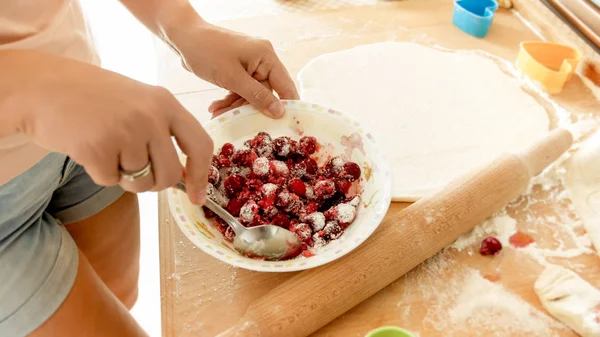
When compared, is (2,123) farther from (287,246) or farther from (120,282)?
(120,282)

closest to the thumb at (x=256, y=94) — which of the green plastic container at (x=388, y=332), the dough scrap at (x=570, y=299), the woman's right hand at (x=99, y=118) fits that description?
the woman's right hand at (x=99, y=118)

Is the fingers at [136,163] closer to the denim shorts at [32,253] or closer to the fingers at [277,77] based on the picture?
the denim shorts at [32,253]

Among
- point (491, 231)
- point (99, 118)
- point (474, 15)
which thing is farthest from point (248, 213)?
point (474, 15)

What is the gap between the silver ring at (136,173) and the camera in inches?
21.5

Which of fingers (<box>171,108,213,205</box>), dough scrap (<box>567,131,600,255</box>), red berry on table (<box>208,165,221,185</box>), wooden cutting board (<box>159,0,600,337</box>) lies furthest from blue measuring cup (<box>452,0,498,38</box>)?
fingers (<box>171,108,213,205</box>)

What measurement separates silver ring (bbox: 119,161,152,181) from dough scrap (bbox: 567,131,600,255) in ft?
2.61

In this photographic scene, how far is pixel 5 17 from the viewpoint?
2.32 feet

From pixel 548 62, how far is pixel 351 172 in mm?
774

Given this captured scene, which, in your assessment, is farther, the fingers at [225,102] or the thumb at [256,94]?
the fingers at [225,102]

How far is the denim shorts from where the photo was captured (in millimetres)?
690

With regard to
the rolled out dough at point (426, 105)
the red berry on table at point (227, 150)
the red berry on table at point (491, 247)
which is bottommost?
the red berry on table at point (491, 247)

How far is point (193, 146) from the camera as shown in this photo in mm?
593

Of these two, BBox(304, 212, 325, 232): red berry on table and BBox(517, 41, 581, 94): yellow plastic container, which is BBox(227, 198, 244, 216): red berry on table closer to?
BBox(304, 212, 325, 232): red berry on table

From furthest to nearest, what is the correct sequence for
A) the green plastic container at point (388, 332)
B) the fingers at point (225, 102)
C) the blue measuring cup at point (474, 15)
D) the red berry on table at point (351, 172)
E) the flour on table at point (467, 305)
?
the blue measuring cup at point (474, 15) → the fingers at point (225, 102) → the red berry on table at point (351, 172) → the flour on table at point (467, 305) → the green plastic container at point (388, 332)
